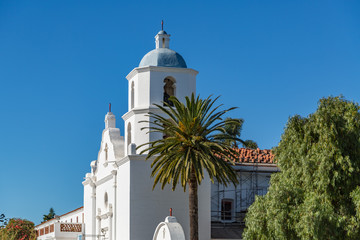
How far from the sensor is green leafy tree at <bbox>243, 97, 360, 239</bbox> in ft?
94.4

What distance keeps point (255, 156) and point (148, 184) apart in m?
9.71

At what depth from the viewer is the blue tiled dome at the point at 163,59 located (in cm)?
4162

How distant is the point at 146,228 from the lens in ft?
129

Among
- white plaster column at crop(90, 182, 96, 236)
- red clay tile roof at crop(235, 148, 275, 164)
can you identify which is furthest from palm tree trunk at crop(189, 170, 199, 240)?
white plaster column at crop(90, 182, 96, 236)

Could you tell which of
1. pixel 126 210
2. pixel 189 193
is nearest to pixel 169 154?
pixel 189 193

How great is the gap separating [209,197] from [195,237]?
168 inches

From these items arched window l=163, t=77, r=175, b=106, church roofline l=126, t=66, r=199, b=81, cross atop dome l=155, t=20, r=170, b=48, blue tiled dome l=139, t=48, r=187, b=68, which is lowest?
arched window l=163, t=77, r=175, b=106

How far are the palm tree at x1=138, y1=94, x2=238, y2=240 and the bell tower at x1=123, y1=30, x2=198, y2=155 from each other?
2.59 meters

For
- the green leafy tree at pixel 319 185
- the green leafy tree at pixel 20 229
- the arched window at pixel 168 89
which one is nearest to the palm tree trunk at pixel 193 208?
the green leafy tree at pixel 319 185

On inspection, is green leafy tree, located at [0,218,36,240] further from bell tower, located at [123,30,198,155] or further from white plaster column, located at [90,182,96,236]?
bell tower, located at [123,30,198,155]

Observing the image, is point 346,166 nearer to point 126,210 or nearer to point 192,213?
point 192,213

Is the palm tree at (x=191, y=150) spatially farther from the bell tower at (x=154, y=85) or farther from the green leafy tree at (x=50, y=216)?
the green leafy tree at (x=50, y=216)

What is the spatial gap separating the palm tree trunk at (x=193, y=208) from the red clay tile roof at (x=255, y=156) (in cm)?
884

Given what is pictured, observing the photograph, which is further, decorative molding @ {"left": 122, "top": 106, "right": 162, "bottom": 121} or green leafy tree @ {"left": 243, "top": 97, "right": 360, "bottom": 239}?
decorative molding @ {"left": 122, "top": 106, "right": 162, "bottom": 121}
